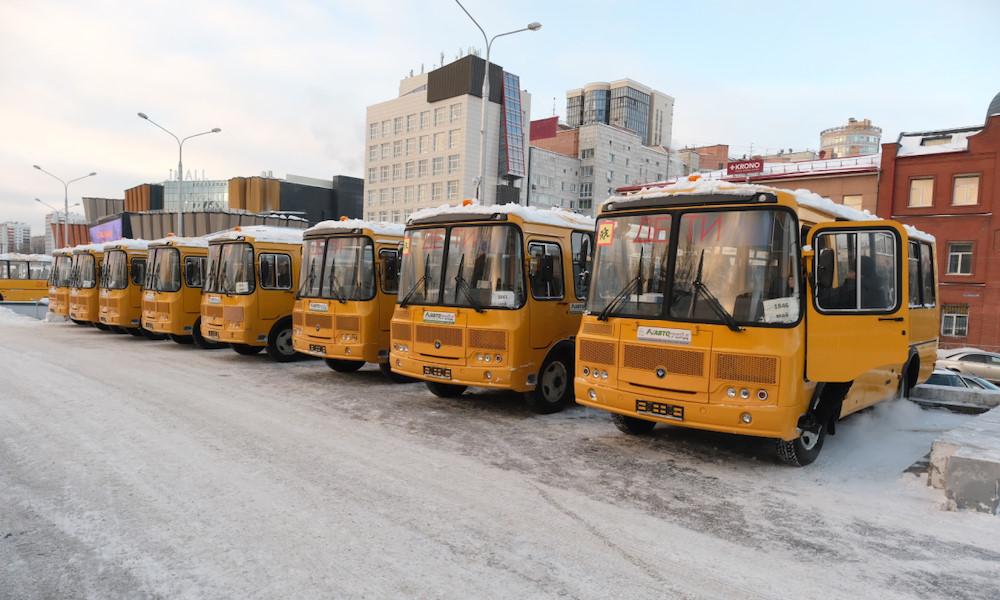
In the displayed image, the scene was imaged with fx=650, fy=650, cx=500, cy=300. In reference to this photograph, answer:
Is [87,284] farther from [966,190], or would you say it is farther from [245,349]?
[966,190]

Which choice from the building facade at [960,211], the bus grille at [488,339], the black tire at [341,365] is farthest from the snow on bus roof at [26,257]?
the building facade at [960,211]

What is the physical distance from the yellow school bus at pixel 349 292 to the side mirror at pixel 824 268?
24.0 ft

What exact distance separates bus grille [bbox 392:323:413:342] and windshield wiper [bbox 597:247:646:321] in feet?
11.5

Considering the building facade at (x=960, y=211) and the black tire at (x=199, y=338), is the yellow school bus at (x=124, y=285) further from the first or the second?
the building facade at (x=960, y=211)

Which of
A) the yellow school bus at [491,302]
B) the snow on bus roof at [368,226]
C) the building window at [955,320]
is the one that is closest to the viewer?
the yellow school bus at [491,302]

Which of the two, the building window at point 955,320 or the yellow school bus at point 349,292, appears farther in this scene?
the building window at point 955,320

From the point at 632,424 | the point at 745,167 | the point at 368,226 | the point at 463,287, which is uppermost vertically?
the point at 745,167

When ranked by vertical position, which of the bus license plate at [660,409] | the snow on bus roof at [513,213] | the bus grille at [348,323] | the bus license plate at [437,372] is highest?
the snow on bus roof at [513,213]

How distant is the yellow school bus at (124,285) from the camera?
1870 centimetres

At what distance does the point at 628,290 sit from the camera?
6.78 meters

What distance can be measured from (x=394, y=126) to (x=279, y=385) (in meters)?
73.7

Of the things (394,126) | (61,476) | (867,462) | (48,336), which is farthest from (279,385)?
(394,126)

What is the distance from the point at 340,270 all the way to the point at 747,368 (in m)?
7.73

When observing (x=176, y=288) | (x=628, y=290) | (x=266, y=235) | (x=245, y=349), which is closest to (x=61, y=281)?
(x=176, y=288)
